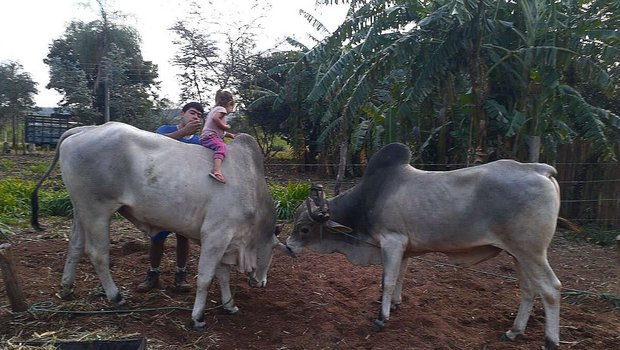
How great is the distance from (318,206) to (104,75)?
17181 mm

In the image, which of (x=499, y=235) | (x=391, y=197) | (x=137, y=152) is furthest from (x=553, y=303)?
(x=137, y=152)

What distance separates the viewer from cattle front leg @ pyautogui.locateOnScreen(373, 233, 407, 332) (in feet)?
15.5

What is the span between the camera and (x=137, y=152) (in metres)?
4.72

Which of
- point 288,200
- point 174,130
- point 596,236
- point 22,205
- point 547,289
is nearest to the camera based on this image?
point 547,289

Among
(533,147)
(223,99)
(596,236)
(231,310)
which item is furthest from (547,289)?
(596,236)

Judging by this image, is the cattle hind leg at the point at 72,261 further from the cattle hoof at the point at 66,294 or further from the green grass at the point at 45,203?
the green grass at the point at 45,203

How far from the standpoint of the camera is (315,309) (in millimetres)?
5145

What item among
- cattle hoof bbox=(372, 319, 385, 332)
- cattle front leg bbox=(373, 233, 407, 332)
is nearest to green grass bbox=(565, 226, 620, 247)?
cattle front leg bbox=(373, 233, 407, 332)

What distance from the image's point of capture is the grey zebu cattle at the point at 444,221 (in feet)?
14.3

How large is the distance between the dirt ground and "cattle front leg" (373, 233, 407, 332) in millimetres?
147

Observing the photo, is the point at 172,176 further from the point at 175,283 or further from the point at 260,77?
the point at 260,77

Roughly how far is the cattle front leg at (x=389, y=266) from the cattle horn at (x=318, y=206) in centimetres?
61

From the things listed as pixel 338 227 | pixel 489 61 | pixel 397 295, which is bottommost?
pixel 397 295

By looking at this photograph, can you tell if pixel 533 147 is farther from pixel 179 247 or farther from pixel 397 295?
pixel 179 247
